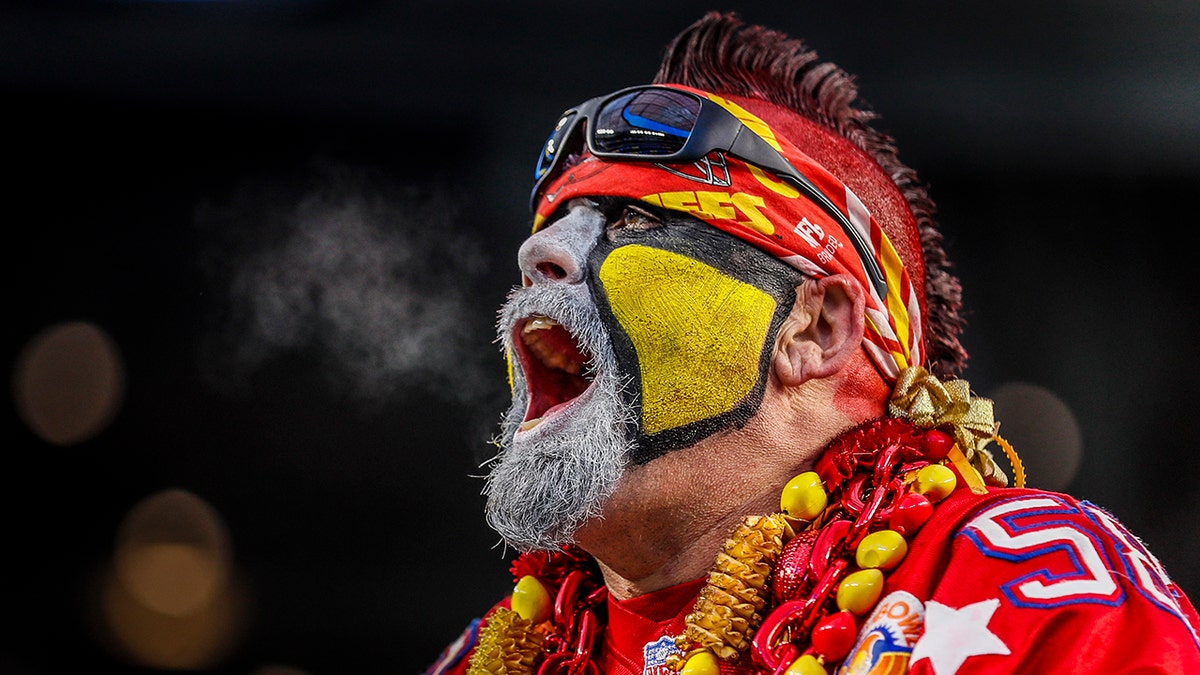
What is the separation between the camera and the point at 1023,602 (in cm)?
131

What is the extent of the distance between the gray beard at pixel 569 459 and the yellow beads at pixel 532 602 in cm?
28

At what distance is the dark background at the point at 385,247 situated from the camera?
9.55 feet

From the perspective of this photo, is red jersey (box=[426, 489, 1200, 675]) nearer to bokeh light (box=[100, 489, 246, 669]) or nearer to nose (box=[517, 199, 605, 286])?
nose (box=[517, 199, 605, 286])

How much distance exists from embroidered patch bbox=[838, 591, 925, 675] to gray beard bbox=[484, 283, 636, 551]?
50 cm

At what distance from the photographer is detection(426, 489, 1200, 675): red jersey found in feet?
4.08

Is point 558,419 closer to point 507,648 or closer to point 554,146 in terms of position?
point 507,648

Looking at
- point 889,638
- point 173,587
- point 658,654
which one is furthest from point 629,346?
point 173,587

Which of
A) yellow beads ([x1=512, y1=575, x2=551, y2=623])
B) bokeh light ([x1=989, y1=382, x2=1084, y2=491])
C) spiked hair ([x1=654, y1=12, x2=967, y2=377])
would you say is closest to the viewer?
yellow beads ([x1=512, y1=575, x2=551, y2=623])

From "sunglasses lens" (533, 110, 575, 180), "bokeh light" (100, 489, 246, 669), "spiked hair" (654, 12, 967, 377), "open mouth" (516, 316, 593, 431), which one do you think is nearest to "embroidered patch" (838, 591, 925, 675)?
"open mouth" (516, 316, 593, 431)

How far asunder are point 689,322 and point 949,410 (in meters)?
0.51

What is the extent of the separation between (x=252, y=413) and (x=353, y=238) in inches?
24.2

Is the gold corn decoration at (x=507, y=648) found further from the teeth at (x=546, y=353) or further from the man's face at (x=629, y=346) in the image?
the teeth at (x=546, y=353)

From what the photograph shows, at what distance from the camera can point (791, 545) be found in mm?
1643

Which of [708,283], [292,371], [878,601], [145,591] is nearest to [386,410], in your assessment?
[292,371]
